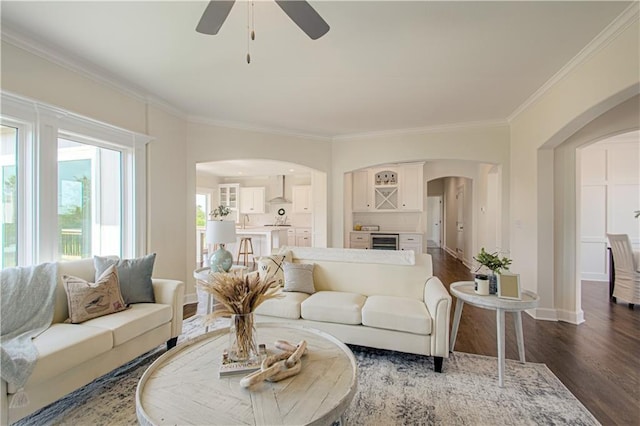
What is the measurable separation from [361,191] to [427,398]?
547cm

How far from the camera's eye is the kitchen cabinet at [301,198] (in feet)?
29.3

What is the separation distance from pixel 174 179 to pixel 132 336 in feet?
7.87

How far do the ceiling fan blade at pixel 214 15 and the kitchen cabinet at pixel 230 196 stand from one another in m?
8.02

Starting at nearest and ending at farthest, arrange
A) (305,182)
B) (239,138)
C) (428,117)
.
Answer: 1. (428,117)
2. (239,138)
3. (305,182)

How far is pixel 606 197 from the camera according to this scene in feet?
17.6

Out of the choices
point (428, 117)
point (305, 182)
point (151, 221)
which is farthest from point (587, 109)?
point (305, 182)

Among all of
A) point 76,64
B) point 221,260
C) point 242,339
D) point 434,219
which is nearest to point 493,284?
point 242,339

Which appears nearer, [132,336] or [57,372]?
[57,372]

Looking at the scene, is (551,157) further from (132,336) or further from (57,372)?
(57,372)

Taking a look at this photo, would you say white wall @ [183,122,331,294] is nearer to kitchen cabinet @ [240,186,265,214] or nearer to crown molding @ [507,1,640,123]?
crown molding @ [507,1,640,123]

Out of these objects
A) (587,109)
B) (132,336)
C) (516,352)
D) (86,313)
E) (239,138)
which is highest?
(239,138)

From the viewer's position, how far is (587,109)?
8.45ft

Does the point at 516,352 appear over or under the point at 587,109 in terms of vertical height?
under

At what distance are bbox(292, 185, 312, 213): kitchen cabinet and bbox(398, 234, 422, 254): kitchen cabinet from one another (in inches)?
130
